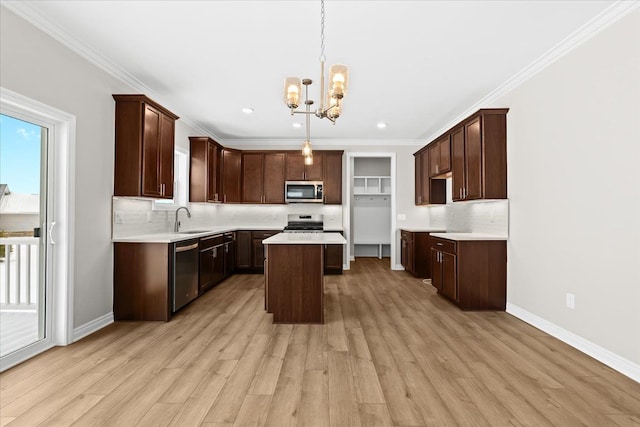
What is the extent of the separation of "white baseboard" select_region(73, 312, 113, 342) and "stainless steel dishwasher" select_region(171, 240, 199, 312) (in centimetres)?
62

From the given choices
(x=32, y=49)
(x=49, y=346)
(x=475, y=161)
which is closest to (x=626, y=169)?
(x=475, y=161)

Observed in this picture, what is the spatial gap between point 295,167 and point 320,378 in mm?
4674

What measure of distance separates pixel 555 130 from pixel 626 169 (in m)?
0.87

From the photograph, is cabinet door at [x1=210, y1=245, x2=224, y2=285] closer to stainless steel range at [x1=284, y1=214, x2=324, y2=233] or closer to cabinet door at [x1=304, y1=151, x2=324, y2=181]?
stainless steel range at [x1=284, y1=214, x2=324, y2=233]

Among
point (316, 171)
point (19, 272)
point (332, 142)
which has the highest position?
point (332, 142)

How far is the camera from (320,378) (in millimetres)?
2283

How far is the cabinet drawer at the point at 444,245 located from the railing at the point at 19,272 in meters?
4.30

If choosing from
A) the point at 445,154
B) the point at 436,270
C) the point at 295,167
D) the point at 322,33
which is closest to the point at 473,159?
the point at 445,154

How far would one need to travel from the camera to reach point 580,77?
2.84 meters

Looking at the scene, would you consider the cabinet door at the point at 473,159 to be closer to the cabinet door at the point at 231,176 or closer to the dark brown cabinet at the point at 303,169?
the dark brown cabinet at the point at 303,169

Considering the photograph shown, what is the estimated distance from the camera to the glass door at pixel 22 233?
2.47 meters

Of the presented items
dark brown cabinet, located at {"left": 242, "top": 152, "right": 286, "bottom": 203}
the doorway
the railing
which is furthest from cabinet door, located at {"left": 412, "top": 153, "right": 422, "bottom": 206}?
the railing

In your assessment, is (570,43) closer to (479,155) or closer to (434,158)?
(479,155)

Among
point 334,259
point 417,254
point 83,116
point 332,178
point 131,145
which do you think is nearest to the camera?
point 83,116
